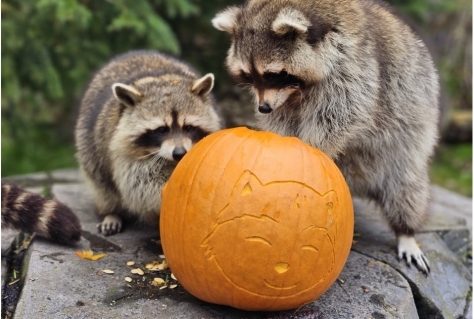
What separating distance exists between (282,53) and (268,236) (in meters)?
1.10

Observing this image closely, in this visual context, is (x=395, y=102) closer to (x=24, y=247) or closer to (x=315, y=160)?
(x=315, y=160)

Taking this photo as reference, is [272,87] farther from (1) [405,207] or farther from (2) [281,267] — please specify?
(1) [405,207]

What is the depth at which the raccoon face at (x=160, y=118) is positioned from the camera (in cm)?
425

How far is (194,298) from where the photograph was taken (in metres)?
3.42

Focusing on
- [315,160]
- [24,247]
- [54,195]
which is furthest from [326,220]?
[54,195]

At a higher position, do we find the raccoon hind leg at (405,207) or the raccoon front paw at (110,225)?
the raccoon hind leg at (405,207)

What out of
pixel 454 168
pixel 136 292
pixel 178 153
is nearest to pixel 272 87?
pixel 178 153

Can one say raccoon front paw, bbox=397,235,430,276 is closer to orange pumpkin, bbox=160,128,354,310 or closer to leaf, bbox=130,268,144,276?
orange pumpkin, bbox=160,128,354,310

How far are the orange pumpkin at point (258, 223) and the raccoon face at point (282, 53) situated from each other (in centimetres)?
44

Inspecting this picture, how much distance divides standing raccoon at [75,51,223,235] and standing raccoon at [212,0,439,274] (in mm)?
555

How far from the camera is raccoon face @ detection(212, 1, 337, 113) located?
136 inches

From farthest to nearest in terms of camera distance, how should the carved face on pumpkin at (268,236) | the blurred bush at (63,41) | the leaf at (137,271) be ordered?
the blurred bush at (63,41)
the leaf at (137,271)
the carved face on pumpkin at (268,236)

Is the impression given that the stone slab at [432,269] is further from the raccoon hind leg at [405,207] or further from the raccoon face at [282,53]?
the raccoon face at [282,53]

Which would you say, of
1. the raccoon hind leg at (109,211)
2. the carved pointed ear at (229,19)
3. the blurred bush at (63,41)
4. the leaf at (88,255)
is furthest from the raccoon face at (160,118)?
the blurred bush at (63,41)
